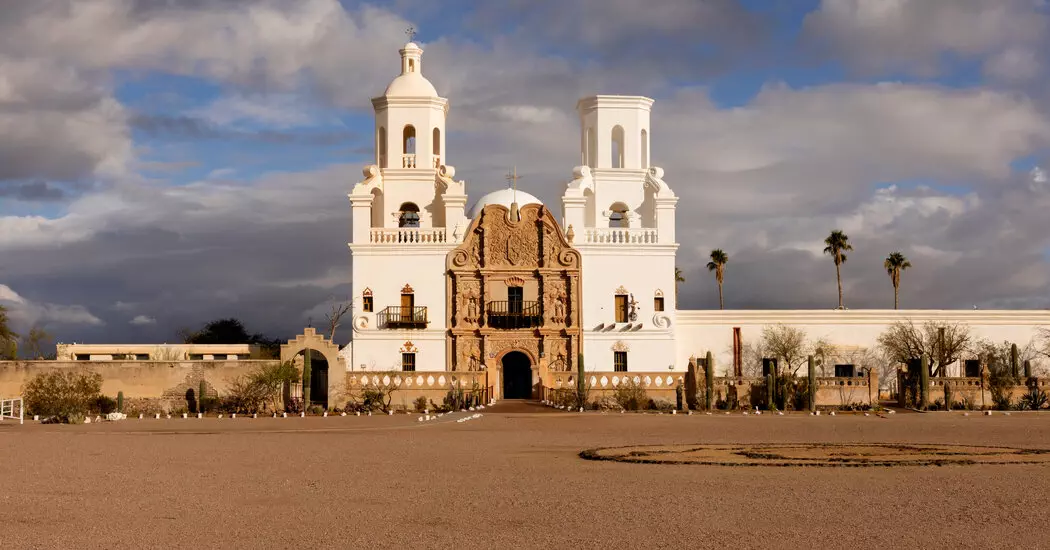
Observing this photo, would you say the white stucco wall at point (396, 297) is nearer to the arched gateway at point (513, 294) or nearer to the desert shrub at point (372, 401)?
the arched gateway at point (513, 294)

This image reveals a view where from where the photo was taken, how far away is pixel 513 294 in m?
45.9

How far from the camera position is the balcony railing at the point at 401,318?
44.9 metres

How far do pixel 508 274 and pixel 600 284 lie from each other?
358 centimetres

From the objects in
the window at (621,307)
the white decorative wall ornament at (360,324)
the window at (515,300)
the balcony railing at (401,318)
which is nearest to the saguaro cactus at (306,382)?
the white decorative wall ornament at (360,324)

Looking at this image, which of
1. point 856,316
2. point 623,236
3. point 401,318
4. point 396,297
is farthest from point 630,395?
point 856,316

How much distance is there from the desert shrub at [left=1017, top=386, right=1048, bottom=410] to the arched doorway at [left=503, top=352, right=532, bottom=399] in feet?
58.1

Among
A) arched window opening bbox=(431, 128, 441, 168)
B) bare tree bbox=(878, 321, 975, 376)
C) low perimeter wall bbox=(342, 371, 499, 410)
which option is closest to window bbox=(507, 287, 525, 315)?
low perimeter wall bbox=(342, 371, 499, 410)

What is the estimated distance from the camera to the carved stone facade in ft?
148

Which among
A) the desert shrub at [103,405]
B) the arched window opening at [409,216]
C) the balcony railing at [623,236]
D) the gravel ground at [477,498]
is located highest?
the arched window opening at [409,216]

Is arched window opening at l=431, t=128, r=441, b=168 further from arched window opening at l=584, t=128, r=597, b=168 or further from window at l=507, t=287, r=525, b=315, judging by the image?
window at l=507, t=287, r=525, b=315

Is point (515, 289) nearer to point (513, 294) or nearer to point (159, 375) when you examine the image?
point (513, 294)

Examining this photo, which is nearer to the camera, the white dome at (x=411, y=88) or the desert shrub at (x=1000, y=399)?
the desert shrub at (x=1000, y=399)

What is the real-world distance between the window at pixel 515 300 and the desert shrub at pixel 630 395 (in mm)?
6015

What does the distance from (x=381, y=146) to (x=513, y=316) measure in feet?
29.7
